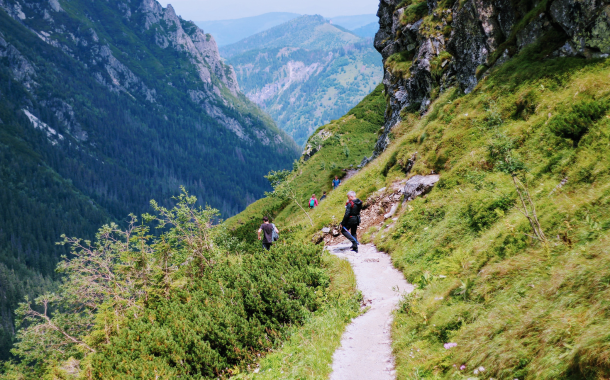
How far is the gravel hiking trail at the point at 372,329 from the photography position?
6.55 m

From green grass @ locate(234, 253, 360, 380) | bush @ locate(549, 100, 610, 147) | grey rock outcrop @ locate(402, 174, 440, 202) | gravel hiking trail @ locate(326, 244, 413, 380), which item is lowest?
gravel hiking trail @ locate(326, 244, 413, 380)

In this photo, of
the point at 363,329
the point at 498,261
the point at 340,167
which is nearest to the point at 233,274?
the point at 363,329

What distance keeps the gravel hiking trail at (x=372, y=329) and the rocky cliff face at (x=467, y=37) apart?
9.48 metres

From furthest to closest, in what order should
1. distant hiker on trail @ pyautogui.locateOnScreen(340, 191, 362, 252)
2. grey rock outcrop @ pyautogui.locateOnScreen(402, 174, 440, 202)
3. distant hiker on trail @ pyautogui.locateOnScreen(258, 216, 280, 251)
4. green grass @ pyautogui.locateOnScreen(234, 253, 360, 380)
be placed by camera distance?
distant hiker on trail @ pyautogui.locateOnScreen(258, 216, 280, 251) → grey rock outcrop @ pyautogui.locateOnScreen(402, 174, 440, 202) → distant hiker on trail @ pyautogui.locateOnScreen(340, 191, 362, 252) → green grass @ pyautogui.locateOnScreen(234, 253, 360, 380)

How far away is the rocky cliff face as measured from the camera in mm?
11977

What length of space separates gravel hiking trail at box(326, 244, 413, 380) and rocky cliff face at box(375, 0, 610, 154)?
9483 millimetres

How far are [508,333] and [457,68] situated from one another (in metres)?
22.6

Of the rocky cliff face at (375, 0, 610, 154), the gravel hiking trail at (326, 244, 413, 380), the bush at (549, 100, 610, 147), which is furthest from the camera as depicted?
the rocky cliff face at (375, 0, 610, 154)

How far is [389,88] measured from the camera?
39.1 m

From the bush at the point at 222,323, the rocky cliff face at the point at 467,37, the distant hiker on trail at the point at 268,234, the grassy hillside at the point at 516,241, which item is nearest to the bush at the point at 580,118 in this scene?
the grassy hillside at the point at 516,241

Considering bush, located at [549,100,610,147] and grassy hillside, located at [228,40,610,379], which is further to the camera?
bush, located at [549,100,610,147]

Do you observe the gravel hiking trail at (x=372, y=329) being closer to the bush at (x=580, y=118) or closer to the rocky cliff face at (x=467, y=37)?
the bush at (x=580, y=118)

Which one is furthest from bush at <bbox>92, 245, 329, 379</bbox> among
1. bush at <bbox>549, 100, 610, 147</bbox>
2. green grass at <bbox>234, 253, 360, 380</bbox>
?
bush at <bbox>549, 100, 610, 147</bbox>

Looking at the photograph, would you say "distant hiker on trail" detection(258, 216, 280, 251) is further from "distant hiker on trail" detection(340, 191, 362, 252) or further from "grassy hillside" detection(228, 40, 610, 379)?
"grassy hillside" detection(228, 40, 610, 379)
